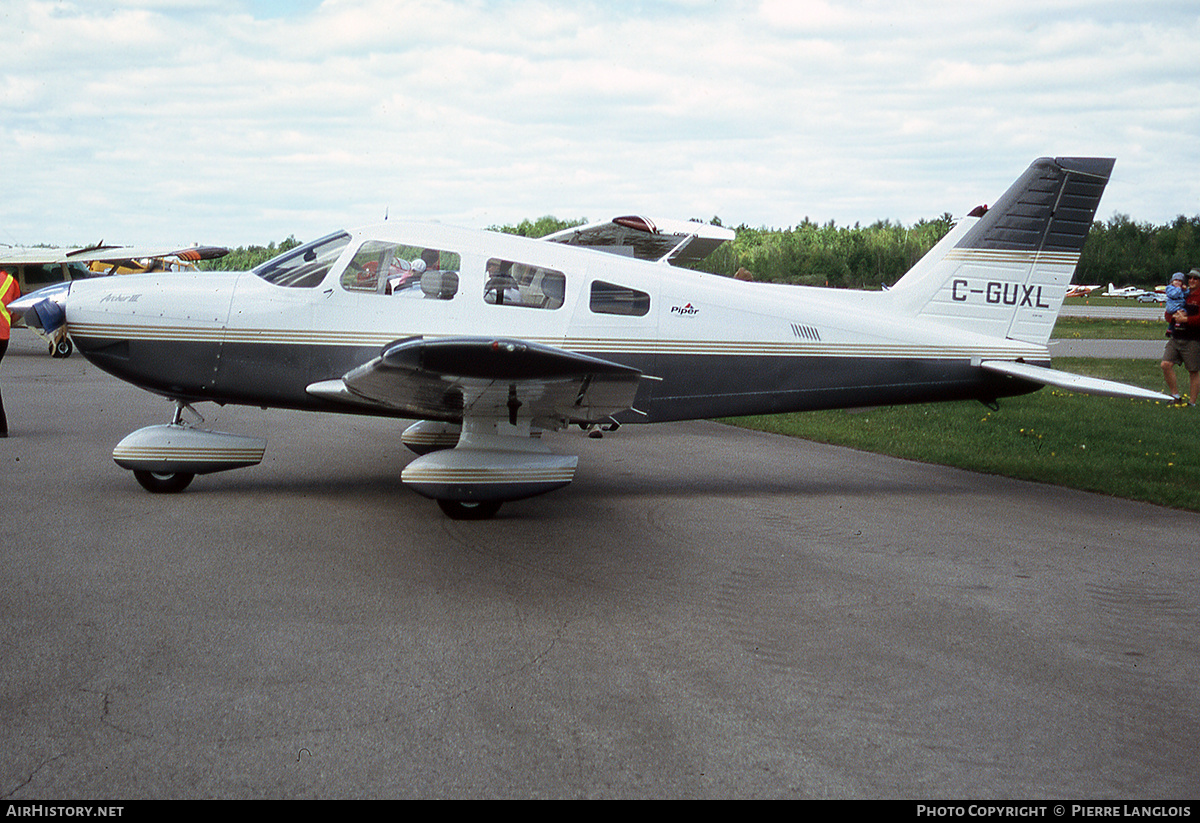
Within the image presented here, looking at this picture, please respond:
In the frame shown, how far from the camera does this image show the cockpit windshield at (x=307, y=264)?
7.75m

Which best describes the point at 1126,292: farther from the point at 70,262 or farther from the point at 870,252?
the point at 70,262

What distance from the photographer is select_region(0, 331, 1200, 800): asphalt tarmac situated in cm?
330

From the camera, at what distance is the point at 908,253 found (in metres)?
59.6

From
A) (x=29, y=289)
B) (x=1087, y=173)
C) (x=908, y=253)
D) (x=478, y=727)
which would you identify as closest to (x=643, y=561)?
(x=478, y=727)

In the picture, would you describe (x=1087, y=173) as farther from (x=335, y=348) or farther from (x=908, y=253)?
(x=908, y=253)

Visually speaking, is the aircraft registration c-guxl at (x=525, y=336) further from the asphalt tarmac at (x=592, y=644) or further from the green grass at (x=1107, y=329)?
the green grass at (x=1107, y=329)

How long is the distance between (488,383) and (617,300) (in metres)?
1.86

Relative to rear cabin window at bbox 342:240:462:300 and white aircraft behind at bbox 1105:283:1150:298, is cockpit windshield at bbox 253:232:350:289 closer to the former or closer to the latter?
rear cabin window at bbox 342:240:462:300

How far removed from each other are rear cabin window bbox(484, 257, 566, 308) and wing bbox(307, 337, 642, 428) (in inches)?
37.5

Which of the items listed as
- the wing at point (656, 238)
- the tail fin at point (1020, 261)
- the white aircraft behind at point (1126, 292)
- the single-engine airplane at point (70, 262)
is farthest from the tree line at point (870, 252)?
the tail fin at point (1020, 261)

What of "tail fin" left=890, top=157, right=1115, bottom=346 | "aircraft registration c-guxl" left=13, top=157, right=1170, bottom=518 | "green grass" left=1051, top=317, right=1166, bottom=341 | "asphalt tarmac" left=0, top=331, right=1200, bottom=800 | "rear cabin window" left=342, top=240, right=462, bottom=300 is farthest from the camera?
Result: "green grass" left=1051, top=317, right=1166, bottom=341

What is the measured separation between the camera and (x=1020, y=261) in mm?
8867

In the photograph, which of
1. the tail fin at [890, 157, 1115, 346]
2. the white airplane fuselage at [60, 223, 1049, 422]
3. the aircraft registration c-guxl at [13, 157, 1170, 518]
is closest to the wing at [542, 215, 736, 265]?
the tail fin at [890, 157, 1115, 346]

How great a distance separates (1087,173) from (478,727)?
7.97 metres
